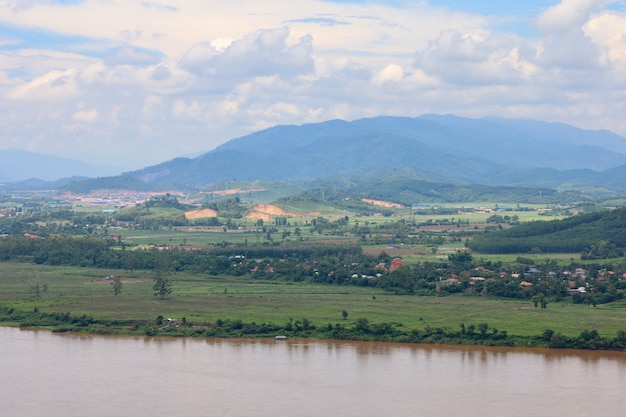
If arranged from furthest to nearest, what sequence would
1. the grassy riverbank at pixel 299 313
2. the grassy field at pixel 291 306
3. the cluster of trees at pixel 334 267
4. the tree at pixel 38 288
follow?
the cluster of trees at pixel 334 267, the tree at pixel 38 288, the grassy field at pixel 291 306, the grassy riverbank at pixel 299 313

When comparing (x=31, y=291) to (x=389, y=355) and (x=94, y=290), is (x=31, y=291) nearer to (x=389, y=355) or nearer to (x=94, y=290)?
(x=94, y=290)

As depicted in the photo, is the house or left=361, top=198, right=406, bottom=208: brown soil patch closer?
the house

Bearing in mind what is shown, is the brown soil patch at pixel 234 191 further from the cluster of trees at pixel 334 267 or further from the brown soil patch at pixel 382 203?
the cluster of trees at pixel 334 267

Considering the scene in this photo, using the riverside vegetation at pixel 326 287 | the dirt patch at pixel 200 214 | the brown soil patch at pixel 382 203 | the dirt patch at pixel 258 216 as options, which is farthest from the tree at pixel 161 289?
the brown soil patch at pixel 382 203

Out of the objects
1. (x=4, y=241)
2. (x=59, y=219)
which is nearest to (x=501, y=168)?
(x=59, y=219)

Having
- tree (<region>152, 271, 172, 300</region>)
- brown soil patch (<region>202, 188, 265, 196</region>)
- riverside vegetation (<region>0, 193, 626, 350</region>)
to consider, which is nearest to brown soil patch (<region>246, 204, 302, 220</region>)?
riverside vegetation (<region>0, 193, 626, 350</region>)

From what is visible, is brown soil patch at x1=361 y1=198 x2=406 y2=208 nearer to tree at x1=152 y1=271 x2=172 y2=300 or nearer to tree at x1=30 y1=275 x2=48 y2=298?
tree at x1=30 y1=275 x2=48 y2=298
